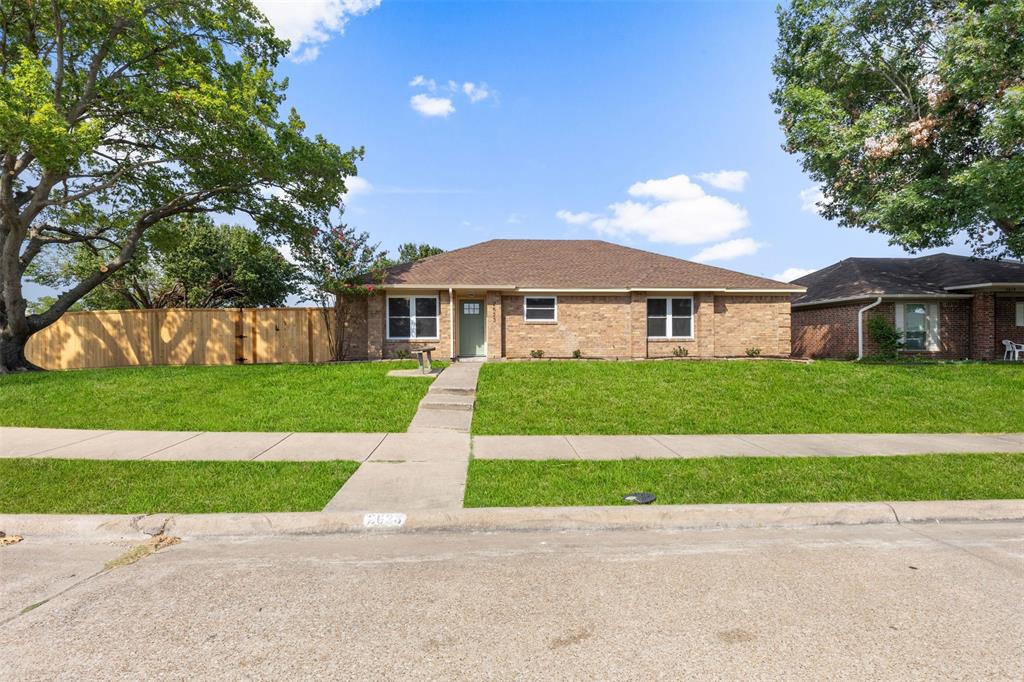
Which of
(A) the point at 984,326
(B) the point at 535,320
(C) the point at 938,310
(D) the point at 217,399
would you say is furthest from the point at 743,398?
(A) the point at 984,326

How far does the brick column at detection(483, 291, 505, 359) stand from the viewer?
17.4 metres

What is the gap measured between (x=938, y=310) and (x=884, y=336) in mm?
3189

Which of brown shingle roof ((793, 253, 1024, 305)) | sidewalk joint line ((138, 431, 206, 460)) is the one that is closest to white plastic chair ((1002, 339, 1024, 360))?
brown shingle roof ((793, 253, 1024, 305))

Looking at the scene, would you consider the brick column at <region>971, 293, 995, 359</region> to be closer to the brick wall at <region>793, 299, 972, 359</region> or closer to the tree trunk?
the brick wall at <region>793, 299, 972, 359</region>

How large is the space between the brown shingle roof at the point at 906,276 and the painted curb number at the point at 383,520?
66.7 feet

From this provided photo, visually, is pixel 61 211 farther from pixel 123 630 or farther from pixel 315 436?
pixel 123 630

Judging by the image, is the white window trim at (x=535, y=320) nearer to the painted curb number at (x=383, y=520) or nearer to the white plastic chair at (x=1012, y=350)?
the painted curb number at (x=383, y=520)

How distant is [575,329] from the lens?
58.7 feet

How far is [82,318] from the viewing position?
17.6 metres

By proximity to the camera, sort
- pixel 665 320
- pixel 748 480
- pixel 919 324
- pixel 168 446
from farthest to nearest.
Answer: pixel 919 324 → pixel 665 320 → pixel 168 446 → pixel 748 480

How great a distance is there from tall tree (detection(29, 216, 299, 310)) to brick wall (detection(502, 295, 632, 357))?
1299 centimetres

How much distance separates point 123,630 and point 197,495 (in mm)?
2365

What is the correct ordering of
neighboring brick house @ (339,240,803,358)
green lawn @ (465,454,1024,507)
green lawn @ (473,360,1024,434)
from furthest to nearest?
neighboring brick house @ (339,240,803,358) < green lawn @ (473,360,1024,434) < green lawn @ (465,454,1024,507)

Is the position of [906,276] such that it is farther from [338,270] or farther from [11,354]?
[11,354]
